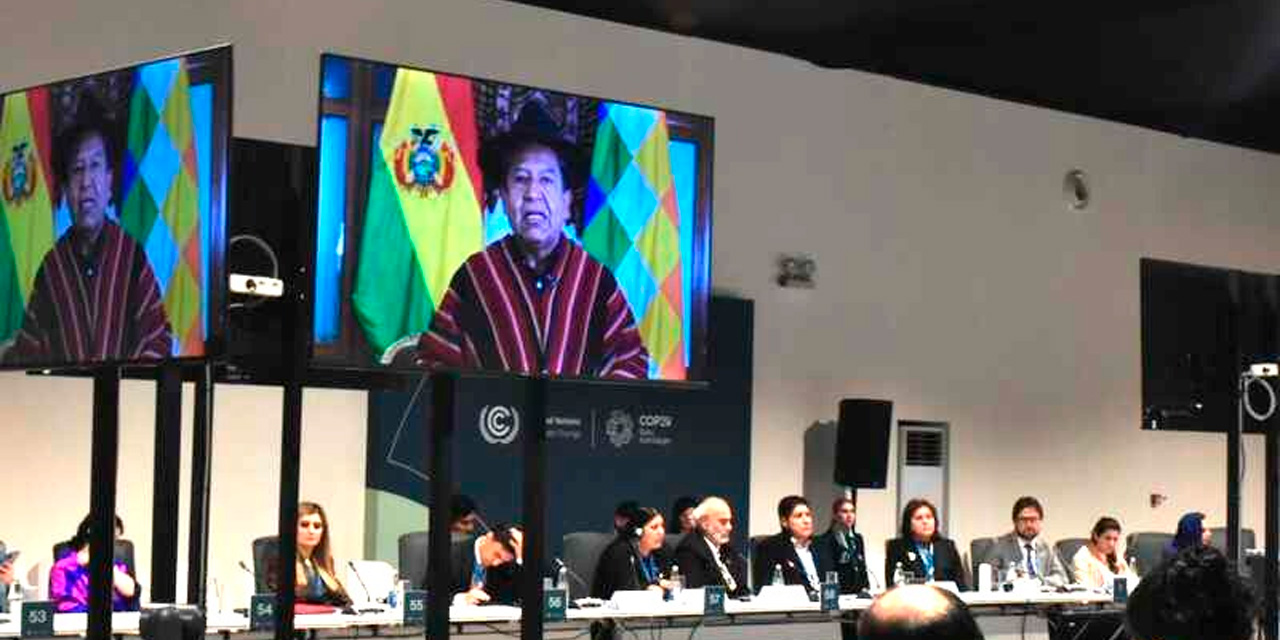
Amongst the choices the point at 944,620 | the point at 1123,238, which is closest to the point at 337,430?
the point at 1123,238

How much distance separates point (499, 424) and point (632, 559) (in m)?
1.40

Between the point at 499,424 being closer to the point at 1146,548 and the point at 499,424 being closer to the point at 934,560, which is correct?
the point at 934,560

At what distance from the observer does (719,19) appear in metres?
10.7

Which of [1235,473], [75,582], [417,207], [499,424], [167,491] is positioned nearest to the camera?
[167,491]

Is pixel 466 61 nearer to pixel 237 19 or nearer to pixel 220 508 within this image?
pixel 237 19

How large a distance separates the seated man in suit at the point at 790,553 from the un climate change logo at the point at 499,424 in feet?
4.72

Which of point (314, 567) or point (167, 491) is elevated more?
point (167, 491)

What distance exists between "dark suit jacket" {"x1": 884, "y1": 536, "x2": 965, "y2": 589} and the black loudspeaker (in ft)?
1.83

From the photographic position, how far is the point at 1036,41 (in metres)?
11.0

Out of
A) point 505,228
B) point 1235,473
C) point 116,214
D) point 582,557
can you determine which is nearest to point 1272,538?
point 1235,473

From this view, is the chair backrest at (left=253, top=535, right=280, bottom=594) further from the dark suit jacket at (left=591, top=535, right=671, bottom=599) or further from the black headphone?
the black headphone

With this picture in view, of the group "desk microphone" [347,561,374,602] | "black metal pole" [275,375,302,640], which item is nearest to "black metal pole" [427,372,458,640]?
"black metal pole" [275,375,302,640]

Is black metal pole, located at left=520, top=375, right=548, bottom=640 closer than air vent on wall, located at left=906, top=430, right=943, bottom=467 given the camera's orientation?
Yes

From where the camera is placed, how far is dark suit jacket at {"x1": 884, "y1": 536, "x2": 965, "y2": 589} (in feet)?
34.7
